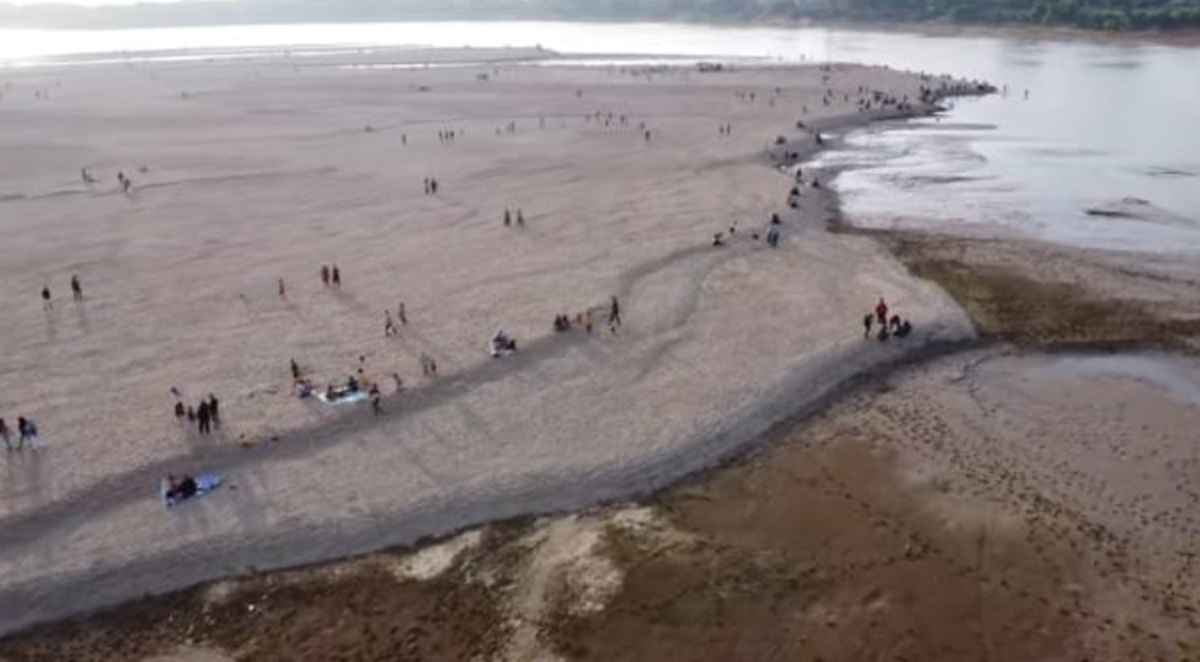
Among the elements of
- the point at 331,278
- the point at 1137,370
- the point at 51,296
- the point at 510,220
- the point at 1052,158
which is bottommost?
the point at 1137,370

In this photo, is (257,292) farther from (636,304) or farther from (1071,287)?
(1071,287)

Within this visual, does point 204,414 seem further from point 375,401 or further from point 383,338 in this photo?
point 383,338

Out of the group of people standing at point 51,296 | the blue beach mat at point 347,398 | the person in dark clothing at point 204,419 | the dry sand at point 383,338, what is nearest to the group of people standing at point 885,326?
the dry sand at point 383,338

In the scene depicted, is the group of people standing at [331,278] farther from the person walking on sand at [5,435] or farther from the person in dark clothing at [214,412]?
the person walking on sand at [5,435]

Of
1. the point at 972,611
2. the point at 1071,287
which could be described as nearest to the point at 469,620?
the point at 972,611

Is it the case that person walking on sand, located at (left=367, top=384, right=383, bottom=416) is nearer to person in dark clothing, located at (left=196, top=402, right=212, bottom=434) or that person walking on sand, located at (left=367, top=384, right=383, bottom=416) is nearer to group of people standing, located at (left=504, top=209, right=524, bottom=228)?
person in dark clothing, located at (left=196, top=402, right=212, bottom=434)

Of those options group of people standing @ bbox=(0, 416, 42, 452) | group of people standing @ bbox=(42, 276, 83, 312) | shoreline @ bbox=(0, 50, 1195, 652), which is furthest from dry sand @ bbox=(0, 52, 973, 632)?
group of people standing @ bbox=(0, 416, 42, 452)

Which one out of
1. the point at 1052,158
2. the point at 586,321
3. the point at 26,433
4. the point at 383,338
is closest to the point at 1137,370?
the point at 586,321
